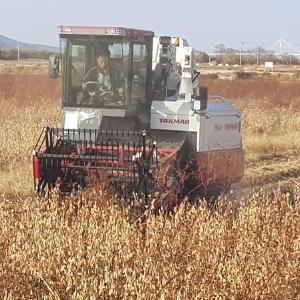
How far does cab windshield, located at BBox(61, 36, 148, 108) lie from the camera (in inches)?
325

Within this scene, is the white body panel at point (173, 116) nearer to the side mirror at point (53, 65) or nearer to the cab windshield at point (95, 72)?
the cab windshield at point (95, 72)

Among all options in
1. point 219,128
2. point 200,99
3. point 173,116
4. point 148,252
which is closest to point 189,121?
point 173,116

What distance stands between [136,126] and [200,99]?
0.92 metres

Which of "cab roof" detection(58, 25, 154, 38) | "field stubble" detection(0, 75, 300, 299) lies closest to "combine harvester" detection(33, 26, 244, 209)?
"cab roof" detection(58, 25, 154, 38)

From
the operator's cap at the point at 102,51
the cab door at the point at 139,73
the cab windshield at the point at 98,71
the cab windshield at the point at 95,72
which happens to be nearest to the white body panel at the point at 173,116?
the cab door at the point at 139,73

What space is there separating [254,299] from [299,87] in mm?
23531

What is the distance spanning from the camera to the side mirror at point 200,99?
874 centimetres

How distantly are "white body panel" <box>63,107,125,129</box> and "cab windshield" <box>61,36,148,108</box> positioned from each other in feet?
0.21

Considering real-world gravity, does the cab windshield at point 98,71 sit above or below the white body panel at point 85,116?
above

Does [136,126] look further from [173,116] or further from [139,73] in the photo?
[139,73]

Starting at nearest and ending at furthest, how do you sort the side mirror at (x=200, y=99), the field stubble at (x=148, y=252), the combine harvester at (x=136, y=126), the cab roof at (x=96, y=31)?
the field stubble at (x=148, y=252), the combine harvester at (x=136, y=126), the cab roof at (x=96, y=31), the side mirror at (x=200, y=99)

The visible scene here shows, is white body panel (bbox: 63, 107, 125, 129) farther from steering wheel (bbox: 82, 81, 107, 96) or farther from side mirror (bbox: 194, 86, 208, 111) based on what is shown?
side mirror (bbox: 194, 86, 208, 111)

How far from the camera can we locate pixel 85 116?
8375 mm

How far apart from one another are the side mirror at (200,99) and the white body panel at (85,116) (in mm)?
1046
